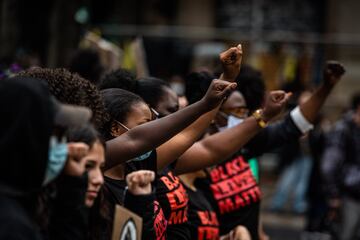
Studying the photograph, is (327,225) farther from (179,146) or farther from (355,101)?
(179,146)

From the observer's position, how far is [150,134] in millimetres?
3654

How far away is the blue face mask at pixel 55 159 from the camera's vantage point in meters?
2.60

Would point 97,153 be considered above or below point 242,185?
above

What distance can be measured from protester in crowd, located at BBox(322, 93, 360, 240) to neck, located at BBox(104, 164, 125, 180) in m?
5.09

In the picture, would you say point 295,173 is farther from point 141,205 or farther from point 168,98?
point 141,205

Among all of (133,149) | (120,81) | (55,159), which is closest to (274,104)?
(120,81)

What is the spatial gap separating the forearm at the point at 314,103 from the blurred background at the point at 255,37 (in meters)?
5.98

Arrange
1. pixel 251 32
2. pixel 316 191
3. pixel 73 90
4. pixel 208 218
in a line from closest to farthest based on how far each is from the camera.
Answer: pixel 73 90
pixel 208 218
pixel 316 191
pixel 251 32

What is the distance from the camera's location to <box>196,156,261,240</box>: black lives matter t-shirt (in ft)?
17.6

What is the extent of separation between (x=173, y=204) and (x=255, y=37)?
10570mm

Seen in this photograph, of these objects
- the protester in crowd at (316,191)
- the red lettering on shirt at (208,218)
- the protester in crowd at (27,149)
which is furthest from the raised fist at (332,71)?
the protester in crowd at (316,191)

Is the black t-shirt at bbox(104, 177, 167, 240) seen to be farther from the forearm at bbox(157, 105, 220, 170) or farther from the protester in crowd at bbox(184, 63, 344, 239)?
the protester in crowd at bbox(184, 63, 344, 239)

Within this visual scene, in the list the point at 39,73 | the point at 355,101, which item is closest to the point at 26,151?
the point at 39,73

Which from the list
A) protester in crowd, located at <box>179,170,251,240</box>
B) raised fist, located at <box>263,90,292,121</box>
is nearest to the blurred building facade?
protester in crowd, located at <box>179,170,251,240</box>
